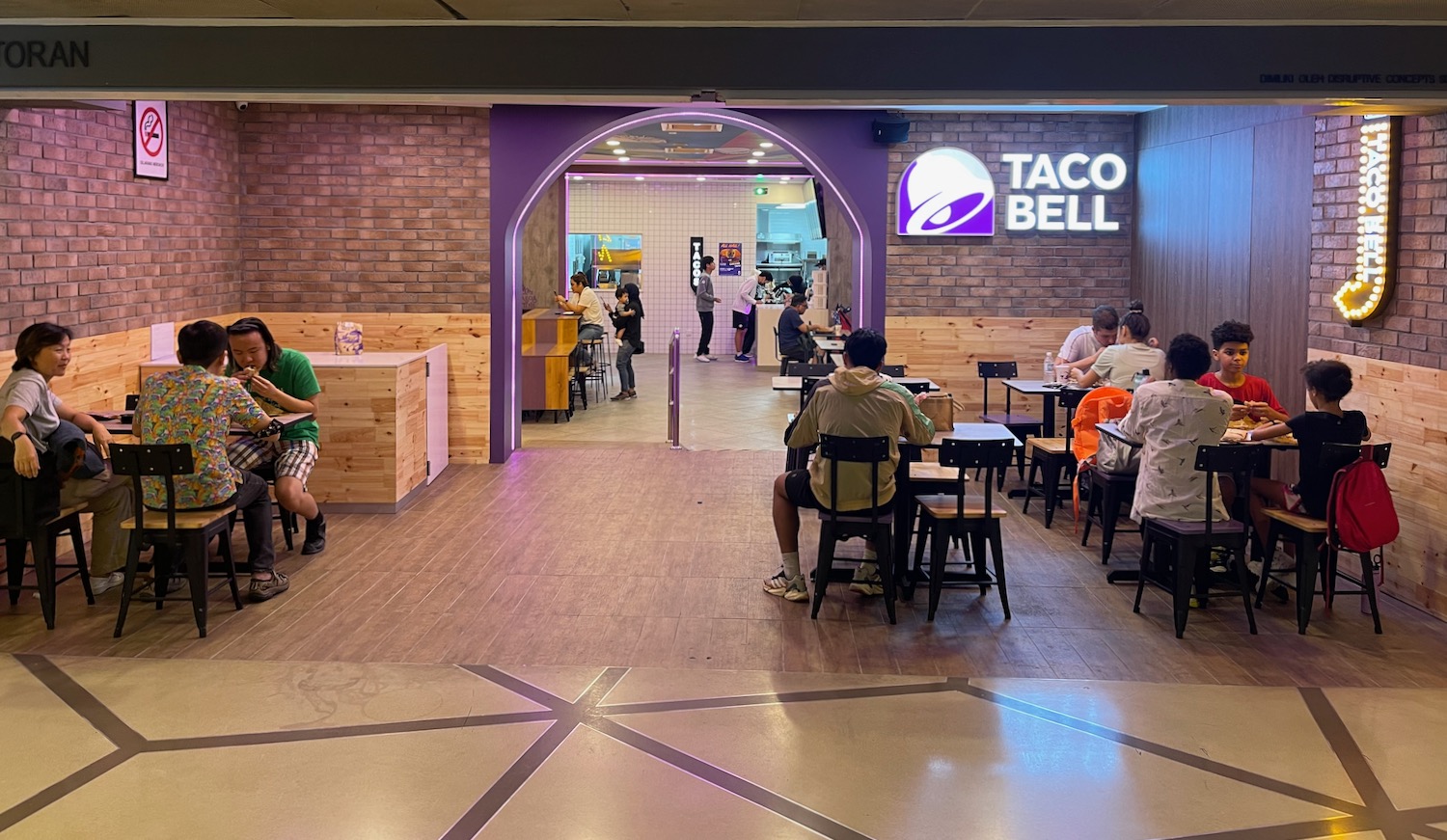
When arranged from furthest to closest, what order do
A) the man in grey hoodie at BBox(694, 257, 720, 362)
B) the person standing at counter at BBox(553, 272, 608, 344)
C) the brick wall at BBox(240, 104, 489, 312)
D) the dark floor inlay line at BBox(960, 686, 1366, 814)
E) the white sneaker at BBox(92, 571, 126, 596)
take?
the man in grey hoodie at BBox(694, 257, 720, 362), the person standing at counter at BBox(553, 272, 608, 344), the brick wall at BBox(240, 104, 489, 312), the white sneaker at BBox(92, 571, 126, 596), the dark floor inlay line at BBox(960, 686, 1366, 814)

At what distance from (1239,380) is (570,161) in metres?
5.58

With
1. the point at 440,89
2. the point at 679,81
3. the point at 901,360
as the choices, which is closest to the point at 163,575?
the point at 440,89

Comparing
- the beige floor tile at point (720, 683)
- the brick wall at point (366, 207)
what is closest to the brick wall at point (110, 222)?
the brick wall at point (366, 207)

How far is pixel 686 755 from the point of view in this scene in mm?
4250

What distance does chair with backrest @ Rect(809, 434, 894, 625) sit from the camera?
5.55 m

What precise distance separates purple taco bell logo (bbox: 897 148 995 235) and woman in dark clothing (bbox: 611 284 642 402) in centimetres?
485

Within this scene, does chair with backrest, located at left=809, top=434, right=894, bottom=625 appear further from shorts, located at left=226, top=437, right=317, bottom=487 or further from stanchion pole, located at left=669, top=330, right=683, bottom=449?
stanchion pole, located at left=669, top=330, right=683, bottom=449

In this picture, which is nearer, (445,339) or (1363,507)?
(1363,507)

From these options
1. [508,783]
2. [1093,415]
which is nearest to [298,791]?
[508,783]

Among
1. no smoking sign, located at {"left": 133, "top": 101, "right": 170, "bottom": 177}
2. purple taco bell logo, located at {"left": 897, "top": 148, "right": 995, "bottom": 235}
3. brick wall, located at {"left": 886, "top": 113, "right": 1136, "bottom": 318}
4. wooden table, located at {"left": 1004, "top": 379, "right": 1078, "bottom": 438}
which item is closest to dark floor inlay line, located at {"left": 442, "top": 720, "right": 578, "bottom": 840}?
wooden table, located at {"left": 1004, "top": 379, "right": 1078, "bottom": 438}

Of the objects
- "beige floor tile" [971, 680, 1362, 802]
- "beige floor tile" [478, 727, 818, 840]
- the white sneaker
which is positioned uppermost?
the white sneaker

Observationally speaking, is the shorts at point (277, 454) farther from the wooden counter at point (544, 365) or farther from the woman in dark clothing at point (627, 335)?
the woman in dark clothing at point (627, 335)

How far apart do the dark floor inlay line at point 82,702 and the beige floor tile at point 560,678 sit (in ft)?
4.63

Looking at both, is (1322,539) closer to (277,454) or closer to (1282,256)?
(1282,256)
